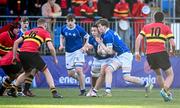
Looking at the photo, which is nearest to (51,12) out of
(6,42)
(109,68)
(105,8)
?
(105,8)

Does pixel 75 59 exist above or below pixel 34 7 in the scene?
below

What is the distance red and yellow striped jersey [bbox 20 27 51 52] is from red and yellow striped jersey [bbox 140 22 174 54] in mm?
2783

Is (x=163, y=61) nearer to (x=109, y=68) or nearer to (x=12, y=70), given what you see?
(x=109, y=68)

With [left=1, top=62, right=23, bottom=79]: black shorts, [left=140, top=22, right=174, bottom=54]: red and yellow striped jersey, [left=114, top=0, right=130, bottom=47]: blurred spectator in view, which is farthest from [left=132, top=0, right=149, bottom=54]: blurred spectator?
[left=140, top=22, right=174, bottom=54]: red and yellow striped jersey

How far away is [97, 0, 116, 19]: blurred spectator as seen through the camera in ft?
92.5

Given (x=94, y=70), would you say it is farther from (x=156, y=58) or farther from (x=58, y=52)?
(x=58, y=52)

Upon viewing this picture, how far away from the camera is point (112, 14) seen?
92.7ft

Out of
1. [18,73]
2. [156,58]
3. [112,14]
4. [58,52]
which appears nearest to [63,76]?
[58,52]

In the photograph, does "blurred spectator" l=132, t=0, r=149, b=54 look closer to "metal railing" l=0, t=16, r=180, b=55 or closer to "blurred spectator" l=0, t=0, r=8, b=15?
"metal railing" l=0, t=16, r=180, b=55

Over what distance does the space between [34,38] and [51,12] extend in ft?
24.7

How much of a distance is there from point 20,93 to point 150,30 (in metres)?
4.58

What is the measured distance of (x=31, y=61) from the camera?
20375mm

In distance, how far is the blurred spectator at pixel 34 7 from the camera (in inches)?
1132

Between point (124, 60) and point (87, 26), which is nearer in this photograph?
point (124, 60)
